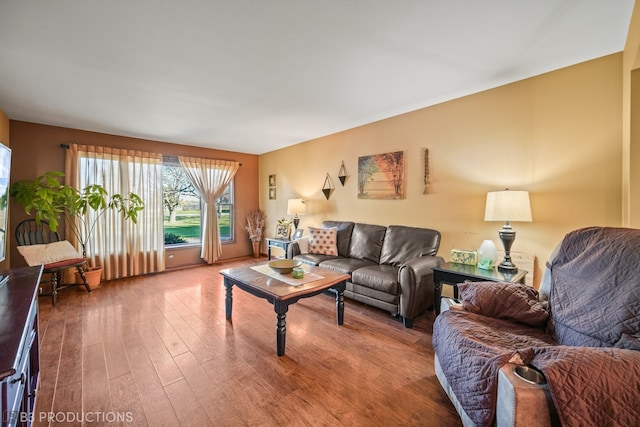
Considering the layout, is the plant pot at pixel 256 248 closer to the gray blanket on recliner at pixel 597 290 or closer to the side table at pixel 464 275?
the side table at pixel 464 275

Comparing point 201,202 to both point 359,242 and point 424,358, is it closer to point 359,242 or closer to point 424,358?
point 359,242

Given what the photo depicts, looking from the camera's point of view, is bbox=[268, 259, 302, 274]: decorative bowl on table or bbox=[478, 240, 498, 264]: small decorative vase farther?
bbox=[268, 259, 302, 274]: decorative bowl on table

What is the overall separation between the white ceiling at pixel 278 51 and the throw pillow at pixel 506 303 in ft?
5.72

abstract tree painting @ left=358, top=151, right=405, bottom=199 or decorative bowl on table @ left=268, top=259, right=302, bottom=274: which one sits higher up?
abstract tree painting @ left=358, top=151, right=405, bottom=199

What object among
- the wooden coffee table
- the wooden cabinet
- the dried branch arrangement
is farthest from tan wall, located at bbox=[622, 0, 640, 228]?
the dried branch arrangement

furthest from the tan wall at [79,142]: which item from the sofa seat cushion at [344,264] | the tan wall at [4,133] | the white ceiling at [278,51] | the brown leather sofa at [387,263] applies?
the sofa seat cushion at [344,264]

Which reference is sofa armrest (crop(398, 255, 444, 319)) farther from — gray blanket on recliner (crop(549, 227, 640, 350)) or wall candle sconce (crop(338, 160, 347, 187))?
wall candle sconce (crop(338, 160, 347, 187))

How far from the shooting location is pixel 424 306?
9.08ft

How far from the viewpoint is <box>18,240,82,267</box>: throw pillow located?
325 centimetres

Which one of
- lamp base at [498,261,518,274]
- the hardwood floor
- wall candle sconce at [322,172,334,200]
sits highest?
wall candle sconce at [322,172,334,200]

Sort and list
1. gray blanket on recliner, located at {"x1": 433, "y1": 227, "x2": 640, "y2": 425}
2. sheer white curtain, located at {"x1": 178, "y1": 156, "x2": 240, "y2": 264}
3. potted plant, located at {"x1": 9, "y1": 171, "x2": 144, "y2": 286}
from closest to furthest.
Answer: gray blanket on recliner, located at {"x1": 433, "y1": 227, "x2": 640, "y2": 425}, potted plant, located at {"x1": 9, "y1": 171, "x2": 144, "y2": 286}, sheer white curtain, located at {"x1": 178, "y1": 156, "x2": 240, "y2": 264}

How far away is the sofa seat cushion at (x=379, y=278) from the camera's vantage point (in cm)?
271

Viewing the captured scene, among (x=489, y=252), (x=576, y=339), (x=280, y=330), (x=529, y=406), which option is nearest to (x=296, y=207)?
(x=280, y=330)

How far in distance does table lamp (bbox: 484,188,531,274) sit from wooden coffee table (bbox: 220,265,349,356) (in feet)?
4.85
